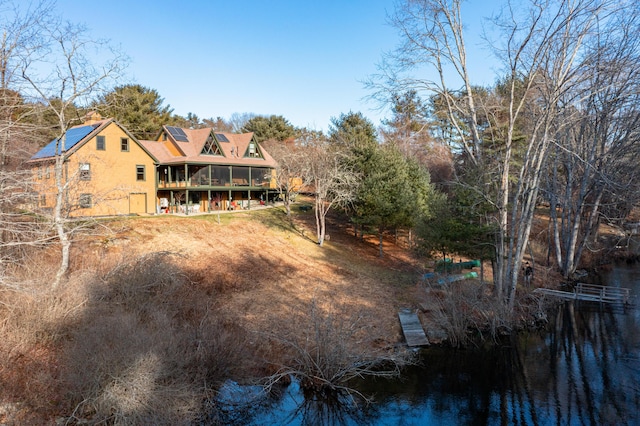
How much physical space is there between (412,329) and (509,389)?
436cm

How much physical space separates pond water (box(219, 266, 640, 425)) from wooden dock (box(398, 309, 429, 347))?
0.47m

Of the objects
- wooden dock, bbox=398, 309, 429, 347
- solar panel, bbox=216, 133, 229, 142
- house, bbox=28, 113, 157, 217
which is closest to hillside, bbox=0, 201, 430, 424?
A: wooden dock, bbox=398, 309, 429, 347

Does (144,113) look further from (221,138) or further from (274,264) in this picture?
(274,264)

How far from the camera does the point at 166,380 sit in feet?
29.0

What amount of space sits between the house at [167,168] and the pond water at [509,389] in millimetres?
19373

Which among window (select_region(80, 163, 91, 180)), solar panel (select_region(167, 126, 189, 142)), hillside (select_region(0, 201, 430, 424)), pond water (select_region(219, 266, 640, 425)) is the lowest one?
pond water (select_region(219, 266, 640, 425))

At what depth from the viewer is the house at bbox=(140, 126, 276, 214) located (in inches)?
1257

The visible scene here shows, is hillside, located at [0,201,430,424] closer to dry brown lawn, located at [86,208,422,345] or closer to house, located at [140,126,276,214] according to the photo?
dry brown lawn, located at [86,208,422,345]

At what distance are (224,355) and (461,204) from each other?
12957mm

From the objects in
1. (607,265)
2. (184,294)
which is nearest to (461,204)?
(184,294)

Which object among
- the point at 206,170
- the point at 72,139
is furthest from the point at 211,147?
the point at 72,139

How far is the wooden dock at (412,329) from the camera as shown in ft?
48.2

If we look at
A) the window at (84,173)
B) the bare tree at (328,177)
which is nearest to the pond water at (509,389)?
the window at (84,173)

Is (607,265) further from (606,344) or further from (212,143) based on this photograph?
(212,143)
